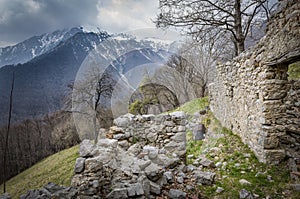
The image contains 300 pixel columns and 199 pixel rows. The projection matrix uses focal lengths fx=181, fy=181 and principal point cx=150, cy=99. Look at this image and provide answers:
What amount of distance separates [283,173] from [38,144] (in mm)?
10557

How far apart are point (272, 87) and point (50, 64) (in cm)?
1666

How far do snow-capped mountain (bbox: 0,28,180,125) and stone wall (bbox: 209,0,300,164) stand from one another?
7535mm

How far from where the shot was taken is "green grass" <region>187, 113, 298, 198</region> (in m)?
3.10

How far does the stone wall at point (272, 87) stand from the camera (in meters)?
3.07

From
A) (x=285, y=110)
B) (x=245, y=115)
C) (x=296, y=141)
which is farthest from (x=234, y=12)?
(x=296, y=141)

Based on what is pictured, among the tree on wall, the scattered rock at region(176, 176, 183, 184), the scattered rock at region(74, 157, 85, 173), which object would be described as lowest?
the scattered rock at region(176, 176, 183, 184)

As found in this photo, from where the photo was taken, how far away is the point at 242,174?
3783mm

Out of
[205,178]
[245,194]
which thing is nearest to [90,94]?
[205,178]

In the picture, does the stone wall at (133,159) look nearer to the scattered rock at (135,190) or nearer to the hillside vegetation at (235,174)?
the scattered rock at (135,190)

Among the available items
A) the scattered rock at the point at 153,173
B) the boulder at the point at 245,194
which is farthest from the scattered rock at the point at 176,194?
the boulder at the point at 245,194

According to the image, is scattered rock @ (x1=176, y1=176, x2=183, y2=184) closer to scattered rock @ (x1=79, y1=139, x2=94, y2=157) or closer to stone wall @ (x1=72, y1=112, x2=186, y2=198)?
stone wall @ (x1=72, y1=112, x2=186, y2=198)

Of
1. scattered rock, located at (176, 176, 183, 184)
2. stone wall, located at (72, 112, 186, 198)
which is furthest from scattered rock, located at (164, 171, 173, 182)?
scattered rock, located at (176, 176, 183, 184)

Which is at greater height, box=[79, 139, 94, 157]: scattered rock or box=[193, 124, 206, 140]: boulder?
box=[79, 139, 94, 157]: scattered rock

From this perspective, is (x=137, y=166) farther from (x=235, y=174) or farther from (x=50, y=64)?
(x=50, y=64)
